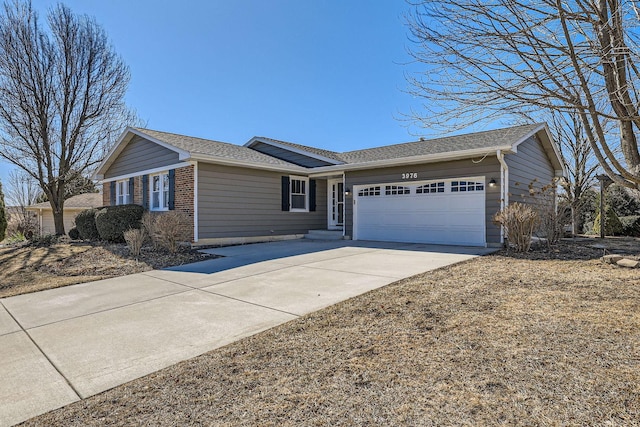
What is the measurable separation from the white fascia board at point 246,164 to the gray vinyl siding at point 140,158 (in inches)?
51.8

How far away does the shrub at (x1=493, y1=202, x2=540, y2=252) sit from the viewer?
27.4 feet

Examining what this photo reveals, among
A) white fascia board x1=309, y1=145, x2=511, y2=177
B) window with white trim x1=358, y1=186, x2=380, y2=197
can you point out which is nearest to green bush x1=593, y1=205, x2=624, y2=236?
white fascia board x1=309, y1=145, x2=511, y2=177

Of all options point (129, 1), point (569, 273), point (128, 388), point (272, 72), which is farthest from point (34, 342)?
point (272, 72)

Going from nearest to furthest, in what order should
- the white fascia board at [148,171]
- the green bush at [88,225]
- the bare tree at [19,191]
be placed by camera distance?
the white fascia board at [148,171], the green bush at [88,225], the bare tree at [19,191]

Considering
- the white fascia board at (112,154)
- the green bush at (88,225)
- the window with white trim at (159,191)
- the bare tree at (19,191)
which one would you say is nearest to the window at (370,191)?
the window with white trim at (159,191)

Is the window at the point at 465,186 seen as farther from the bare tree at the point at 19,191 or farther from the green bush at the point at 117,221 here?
the bare tree at the point at 19,191

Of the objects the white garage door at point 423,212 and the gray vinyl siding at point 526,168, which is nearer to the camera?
the white garage door at point 423,212

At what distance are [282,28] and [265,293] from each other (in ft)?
30.3

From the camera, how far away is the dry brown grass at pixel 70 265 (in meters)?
6.92

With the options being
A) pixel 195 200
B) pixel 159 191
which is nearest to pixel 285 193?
pixel 195 200

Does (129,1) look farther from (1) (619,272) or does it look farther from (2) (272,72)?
(1) (619,272)

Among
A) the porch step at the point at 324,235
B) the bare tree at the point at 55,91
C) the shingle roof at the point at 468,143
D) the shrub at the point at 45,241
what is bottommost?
the shrub at the point at 45,241

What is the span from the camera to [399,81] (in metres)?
4.92

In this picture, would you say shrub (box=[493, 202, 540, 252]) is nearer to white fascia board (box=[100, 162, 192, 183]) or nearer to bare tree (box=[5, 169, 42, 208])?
white fascia board (box=[100, 162, 192, 183])
